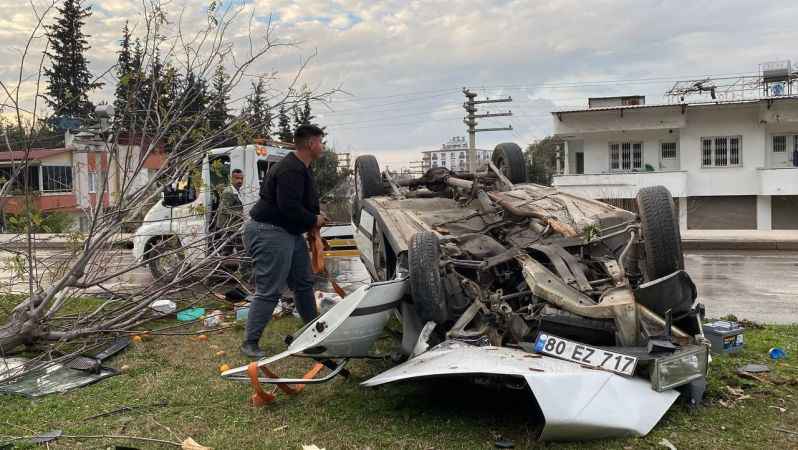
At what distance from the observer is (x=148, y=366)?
464 cm

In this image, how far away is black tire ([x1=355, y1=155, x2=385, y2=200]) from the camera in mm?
→ 6336

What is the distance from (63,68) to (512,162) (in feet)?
15.0

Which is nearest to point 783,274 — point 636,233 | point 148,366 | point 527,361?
point 636,233

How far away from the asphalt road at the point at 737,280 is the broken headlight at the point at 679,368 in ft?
12.5

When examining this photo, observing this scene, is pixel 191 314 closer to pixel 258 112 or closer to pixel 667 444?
pixel 258 112

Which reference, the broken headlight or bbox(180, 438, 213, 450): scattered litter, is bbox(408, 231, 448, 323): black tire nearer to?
the broken headlight

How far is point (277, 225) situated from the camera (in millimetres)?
4586

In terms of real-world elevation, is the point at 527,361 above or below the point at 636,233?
below

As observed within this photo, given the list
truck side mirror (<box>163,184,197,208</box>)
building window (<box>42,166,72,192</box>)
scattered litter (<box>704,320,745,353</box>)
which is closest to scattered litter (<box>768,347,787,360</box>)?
scattered litter (<box>704,320,745,353</box>)

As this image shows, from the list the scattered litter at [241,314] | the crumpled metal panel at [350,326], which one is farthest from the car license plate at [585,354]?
the scattered litter at [241,314]

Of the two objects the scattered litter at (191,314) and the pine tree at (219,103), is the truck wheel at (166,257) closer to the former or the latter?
the scattered litter at (191,314)

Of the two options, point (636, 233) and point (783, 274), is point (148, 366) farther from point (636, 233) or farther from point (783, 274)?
point (783, 274)

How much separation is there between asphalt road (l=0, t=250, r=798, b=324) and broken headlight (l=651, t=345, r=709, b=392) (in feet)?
12.5

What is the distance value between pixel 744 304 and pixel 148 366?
6.74 meters
